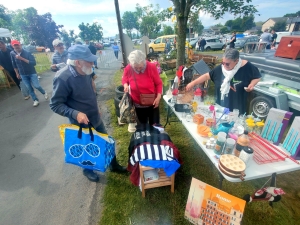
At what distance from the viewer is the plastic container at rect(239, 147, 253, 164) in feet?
4.79

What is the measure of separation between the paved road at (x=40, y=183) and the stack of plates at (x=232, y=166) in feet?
6.08

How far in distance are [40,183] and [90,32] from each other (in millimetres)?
62781

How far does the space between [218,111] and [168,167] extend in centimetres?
133

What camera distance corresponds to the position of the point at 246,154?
1.47m

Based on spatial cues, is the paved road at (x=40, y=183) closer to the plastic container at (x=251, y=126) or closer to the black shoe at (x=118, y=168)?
the black shoe at (x=118, y=168)

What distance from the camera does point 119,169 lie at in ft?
9.04

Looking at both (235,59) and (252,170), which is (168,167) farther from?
(235,59)

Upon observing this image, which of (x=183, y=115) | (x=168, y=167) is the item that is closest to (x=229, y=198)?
(x=168, y=167)

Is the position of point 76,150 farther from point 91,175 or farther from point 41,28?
point 41,28

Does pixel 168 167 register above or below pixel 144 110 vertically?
below

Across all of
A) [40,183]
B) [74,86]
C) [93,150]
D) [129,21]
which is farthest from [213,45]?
[129,21]

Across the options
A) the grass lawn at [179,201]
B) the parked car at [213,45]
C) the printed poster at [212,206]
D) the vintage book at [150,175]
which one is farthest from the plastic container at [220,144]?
the parked car at [213,45]

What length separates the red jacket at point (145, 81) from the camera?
8.80 feet

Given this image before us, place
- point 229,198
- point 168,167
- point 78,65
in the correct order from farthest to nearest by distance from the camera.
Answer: point 168,167, point 78,65, point 229,198
